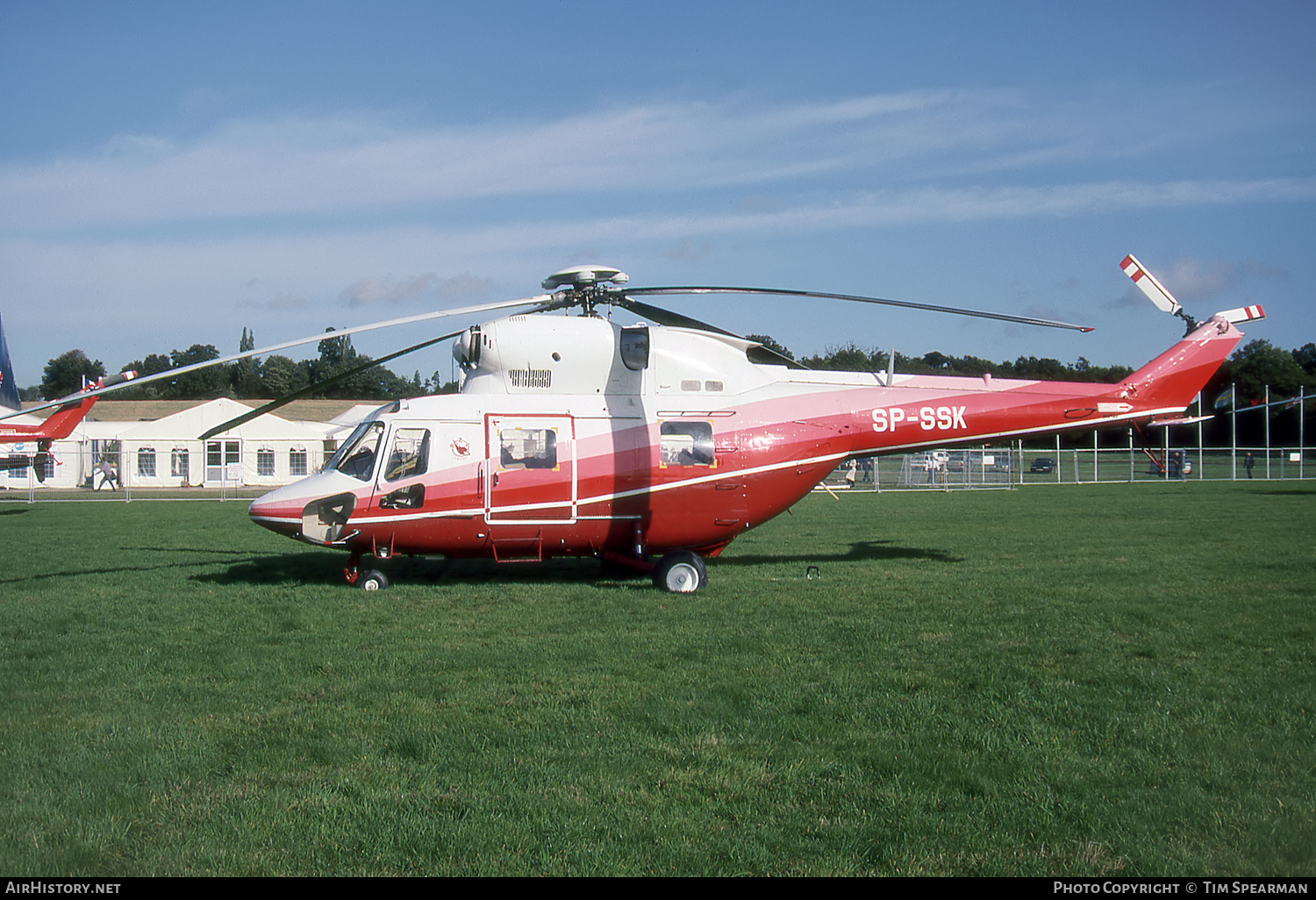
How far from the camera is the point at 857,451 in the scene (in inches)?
547

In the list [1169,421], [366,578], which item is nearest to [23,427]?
[366,578]

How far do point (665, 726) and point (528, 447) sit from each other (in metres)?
7.06

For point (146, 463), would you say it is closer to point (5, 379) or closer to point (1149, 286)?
point (5, 379)

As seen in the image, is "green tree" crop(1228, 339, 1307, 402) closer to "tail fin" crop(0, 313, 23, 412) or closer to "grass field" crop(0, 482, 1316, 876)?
"grass field" crop(0, 482, 1316, 876)

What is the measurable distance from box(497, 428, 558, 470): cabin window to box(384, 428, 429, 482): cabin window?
1042 millimetres

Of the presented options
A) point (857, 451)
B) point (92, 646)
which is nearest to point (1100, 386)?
point (857, 451)

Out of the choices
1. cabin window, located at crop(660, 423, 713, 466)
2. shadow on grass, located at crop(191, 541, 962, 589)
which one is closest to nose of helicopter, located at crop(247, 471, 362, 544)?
shadow on grass, located at crop(191, 541, 962, 589)

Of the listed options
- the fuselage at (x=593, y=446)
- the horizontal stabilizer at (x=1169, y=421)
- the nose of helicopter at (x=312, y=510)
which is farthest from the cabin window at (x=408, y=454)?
the horizontal stabilizer at (x=1169, y=421)

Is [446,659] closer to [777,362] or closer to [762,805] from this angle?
[762,805]

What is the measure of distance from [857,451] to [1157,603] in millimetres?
4628

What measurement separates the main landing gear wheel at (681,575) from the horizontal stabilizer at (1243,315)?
1013 cm

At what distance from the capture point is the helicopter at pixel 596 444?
41.0ft

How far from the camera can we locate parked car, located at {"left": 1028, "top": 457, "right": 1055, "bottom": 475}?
187 ft
